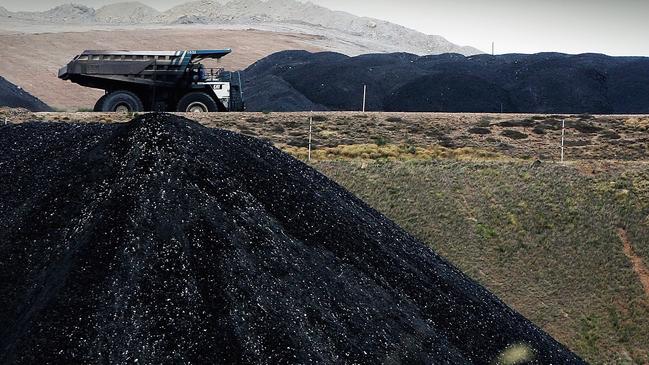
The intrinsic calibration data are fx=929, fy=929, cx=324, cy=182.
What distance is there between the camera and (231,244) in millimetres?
12906

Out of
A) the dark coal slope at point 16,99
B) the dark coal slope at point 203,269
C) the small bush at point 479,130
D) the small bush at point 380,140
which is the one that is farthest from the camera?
the dark coal slope at point 16,99

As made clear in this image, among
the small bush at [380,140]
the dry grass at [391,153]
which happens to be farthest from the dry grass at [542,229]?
the small bush at [380,140]

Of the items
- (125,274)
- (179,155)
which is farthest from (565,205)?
(125,274)

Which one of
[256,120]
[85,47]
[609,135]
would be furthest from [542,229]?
[85,47]

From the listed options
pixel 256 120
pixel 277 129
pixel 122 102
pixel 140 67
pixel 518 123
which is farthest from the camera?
pixel 518 123

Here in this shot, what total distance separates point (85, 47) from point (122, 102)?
5494 centimetres

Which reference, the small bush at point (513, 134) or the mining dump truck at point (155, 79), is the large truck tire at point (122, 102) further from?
the small bush at point (513, 134)

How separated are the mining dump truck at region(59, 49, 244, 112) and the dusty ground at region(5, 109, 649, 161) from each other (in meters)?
1.17

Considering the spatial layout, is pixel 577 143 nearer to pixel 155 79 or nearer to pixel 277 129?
pixel 277 129

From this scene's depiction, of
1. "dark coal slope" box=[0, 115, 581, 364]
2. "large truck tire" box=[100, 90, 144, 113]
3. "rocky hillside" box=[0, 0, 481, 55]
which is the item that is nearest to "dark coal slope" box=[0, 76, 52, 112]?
"large truck tire" box=[100, 90, 144, 113]

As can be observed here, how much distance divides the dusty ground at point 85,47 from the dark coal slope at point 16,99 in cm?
473

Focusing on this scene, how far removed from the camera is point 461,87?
188 feet

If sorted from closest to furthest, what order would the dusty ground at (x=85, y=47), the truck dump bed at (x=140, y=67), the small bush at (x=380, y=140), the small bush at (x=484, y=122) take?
the truck dump bed at (x=140, y=67) → the small bush at (x=380, y=140) → the small bush at (x=484, y=122) → the dusty ground at (x=85, y=47)

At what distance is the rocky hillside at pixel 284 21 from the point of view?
13012cm
